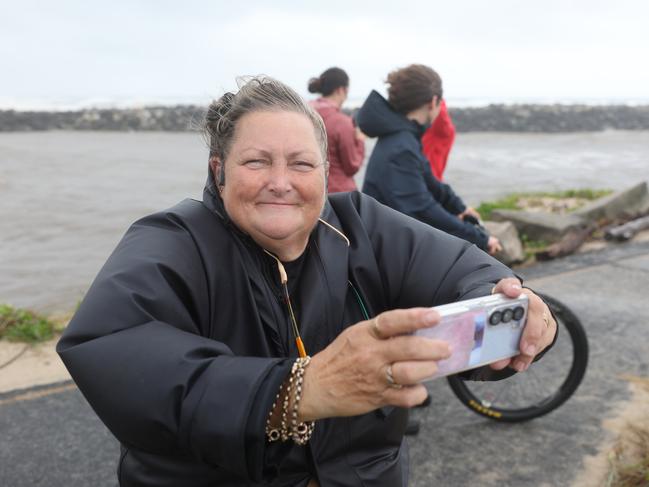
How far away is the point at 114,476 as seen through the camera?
3328 millimetres

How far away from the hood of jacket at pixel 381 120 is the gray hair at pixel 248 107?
200 cm

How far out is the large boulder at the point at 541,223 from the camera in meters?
7.84

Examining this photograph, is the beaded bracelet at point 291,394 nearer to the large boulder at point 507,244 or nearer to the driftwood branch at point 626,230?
the large boulder at point 507,244

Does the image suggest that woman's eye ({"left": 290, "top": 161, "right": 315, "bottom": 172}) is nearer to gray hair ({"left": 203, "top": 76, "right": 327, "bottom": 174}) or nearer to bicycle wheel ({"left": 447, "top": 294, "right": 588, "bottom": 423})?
gray hair ({"left": 203, "top": 76, "right": 327, "bottom": 174})

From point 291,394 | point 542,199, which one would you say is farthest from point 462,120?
point 291,394

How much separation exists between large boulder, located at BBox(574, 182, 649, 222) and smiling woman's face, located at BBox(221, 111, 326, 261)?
7.62 meters

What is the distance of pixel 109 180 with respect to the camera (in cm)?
1469

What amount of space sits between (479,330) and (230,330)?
2.13 feet

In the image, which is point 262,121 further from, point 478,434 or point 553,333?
point 478,434

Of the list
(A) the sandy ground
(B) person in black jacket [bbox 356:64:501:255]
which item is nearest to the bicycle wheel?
(B) person in black jacket [bbox 356:64:501:255]

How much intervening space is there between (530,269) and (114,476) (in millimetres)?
4895

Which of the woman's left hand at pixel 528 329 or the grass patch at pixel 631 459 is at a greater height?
the woman's left hand at pixel 528 329

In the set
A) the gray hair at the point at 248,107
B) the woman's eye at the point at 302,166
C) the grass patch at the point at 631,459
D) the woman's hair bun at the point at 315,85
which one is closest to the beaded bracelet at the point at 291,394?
the woman's eye at the point at 302,166

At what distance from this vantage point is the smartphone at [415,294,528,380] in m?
1.28
